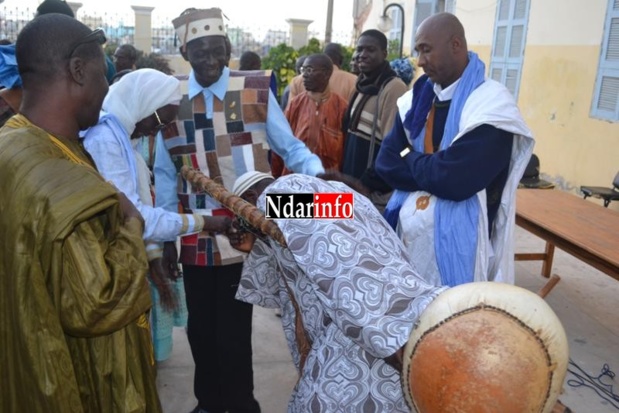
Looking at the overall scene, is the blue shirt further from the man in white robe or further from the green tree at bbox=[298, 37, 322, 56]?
the green tree at bbox=[298, 37, 322, 56]

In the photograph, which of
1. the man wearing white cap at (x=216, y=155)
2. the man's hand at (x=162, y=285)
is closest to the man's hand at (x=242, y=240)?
the man's hand at (x=162, y=285)

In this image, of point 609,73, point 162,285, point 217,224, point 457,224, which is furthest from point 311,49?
point 162,285

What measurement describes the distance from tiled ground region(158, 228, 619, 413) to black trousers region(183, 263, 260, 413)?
344mm

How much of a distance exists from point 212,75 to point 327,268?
54.0 inches

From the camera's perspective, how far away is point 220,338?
9.09ft

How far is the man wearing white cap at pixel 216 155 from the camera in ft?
8.55

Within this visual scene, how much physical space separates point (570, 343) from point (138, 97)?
3470mm

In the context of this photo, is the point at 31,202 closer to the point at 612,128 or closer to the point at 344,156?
the point at 344,156

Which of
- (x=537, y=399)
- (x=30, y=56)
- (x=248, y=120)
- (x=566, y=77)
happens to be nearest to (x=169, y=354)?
(x=248, y=120)

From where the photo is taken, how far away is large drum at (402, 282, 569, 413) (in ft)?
4.12

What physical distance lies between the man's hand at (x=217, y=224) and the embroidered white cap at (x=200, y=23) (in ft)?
2.83

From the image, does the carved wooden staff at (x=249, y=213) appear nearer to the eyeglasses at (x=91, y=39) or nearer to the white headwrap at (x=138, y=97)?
the white headwrap at (x=138, y=97)

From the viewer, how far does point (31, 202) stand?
1429 mm

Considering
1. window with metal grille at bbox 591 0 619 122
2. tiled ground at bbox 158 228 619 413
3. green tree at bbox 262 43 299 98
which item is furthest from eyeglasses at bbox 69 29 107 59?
green tree at bbox 262 43 299 98
